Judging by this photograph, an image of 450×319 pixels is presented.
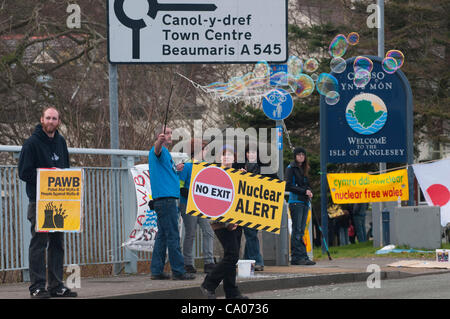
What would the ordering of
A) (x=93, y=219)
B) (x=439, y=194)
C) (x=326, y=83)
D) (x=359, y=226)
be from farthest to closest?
(x=359, y=226) < (x=439, y=194) < (x=326, y=83) < (x=93, y=219)

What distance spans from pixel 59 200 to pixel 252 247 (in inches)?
161

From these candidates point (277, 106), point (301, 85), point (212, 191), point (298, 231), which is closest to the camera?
point (212, 191)

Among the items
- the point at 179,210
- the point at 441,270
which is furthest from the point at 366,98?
the point at 179,210

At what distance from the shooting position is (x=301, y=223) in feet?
50.5

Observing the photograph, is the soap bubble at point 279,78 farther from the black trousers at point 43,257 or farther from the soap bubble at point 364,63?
the black trousers at point 43,257

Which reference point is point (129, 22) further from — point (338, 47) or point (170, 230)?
point (338, 47)

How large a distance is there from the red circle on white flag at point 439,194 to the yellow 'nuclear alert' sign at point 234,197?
30.9ft

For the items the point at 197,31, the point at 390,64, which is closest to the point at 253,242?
the point at 197,31

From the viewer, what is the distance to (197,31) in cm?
1425

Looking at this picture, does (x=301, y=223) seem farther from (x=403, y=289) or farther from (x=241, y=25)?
(x=403, y=289)

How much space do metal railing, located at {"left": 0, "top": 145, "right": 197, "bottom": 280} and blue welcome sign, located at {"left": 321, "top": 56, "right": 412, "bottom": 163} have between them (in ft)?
28.0

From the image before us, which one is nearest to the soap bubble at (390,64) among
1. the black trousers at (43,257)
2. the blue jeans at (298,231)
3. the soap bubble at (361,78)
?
the soap bubble at (361,78)
